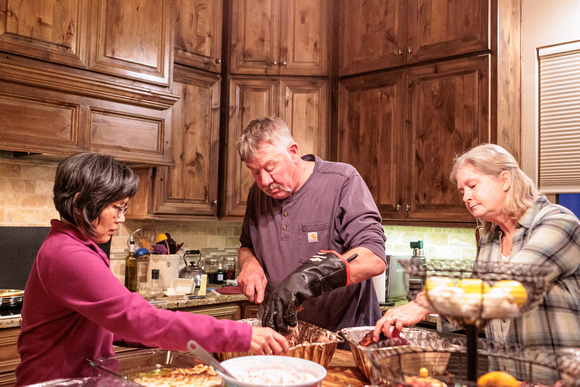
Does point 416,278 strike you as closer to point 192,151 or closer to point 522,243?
point 522,243

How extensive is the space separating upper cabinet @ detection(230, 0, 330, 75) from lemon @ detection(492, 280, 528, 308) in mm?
3046

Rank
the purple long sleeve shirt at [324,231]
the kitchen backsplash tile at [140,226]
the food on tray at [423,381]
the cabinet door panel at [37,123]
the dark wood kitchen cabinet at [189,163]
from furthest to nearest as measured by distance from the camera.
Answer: the dark wood kitchen cabinet at [189,163] < the kitchen backsplash tile at [140,226] < the cabinet door panel at [37,123] < the purple long sleeve shirt at [324,231] < the food on tray at [423,381]

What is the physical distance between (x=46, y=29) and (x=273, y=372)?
2.30 m

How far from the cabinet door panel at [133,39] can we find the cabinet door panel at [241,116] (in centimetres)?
65

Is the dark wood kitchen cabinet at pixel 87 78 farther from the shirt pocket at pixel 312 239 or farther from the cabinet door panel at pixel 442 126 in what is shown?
the cabinet door panel at pixel 442 126

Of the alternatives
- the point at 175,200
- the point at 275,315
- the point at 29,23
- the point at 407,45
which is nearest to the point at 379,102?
the point at 407,45

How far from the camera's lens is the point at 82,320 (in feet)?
4.52

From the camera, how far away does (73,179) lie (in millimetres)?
1354

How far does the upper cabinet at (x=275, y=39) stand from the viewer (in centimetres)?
371

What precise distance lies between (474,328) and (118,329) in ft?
2.55

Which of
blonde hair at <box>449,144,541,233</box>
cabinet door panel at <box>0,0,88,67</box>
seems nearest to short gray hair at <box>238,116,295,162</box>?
blonde hair at <box>449,144,541,233</box>

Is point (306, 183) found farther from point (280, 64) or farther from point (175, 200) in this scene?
point (280, 64)

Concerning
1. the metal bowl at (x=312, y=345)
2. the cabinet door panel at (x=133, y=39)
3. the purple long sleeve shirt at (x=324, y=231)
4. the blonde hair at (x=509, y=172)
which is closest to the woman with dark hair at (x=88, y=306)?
the metal bowl at (x=312, y=345)

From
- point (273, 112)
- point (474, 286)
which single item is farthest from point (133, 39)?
point (474, 286)
